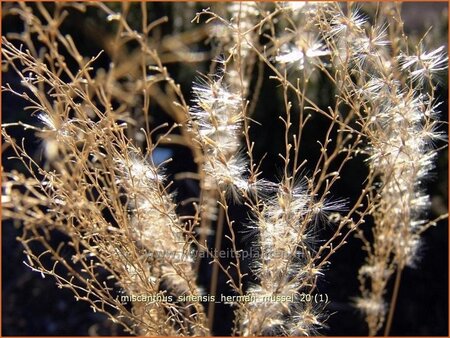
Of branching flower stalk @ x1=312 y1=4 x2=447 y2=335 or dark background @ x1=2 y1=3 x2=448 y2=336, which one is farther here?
dark background @ x1=2 y1=3 x2=448 y2=336

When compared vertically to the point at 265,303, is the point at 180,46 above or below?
above

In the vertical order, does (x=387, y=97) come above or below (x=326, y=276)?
above

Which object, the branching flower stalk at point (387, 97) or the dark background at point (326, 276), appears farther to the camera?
the dark background at point (326, 276)

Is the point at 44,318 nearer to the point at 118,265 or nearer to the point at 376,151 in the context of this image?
the point at 118,265

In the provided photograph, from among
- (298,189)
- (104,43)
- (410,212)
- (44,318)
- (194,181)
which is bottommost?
(44,318)

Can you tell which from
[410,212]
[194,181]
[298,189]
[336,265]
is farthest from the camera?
[194,181]

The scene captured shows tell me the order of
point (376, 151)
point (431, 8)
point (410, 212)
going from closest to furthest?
point (376, 151) → point (410, 212) → point (431, 8)

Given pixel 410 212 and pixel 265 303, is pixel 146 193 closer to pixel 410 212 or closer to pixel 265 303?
pixel 265 303

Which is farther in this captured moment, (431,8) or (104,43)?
(431,8)

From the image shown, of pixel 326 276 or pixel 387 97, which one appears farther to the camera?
pixel 326 276

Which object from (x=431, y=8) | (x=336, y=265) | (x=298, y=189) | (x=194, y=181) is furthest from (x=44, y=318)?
(x=431, y=8)

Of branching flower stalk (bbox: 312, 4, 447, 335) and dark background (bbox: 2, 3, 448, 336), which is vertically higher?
branching flower stalk (bbox: 312, 4, 447, 335)
